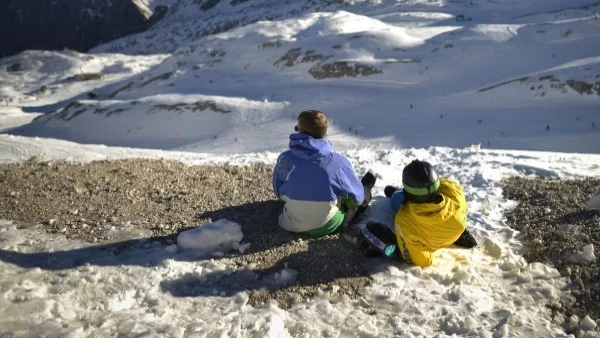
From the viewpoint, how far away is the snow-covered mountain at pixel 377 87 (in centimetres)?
1639

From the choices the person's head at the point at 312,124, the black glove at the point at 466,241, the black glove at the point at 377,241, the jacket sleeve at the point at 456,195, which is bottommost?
the black glove at the point at 466,241

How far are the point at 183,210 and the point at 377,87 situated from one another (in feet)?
57.6

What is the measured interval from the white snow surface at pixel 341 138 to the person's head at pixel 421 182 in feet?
2.61

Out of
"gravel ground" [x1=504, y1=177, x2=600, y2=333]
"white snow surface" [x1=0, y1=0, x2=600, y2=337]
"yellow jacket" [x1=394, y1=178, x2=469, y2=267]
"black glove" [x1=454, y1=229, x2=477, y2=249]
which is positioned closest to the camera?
"white snow surface" [x1=0, y1=0, x2=600, y2=337]

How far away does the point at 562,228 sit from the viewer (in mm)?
5199

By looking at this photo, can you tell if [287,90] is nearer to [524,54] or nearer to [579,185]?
[524,54]

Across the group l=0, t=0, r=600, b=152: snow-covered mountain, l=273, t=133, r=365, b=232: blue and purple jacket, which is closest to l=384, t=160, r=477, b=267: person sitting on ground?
l=273, t=133, r=365, b=232: blue and purple jacket

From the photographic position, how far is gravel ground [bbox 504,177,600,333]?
13.2ft

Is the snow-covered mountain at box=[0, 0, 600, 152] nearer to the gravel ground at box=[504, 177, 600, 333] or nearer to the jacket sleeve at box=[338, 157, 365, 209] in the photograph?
the gravel ground at box=[504, 177, 600, 333]

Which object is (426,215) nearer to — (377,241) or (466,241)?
(377,241)

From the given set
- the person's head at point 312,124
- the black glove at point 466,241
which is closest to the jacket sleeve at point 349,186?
the person's head at point 312,124

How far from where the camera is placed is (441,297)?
408 centimetres

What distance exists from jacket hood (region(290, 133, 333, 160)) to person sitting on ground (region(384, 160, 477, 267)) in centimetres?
88

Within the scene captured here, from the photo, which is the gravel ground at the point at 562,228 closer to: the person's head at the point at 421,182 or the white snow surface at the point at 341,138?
the white snow surface at the point at 341,138
